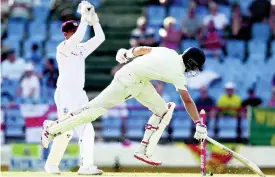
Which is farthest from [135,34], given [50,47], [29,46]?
[29,46]

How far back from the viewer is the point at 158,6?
65.8 feet

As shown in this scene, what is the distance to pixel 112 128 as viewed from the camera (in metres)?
16.7

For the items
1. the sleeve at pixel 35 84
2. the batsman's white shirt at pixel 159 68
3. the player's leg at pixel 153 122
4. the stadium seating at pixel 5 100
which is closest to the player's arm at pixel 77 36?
the batsman's white shirt at pixel 159 68

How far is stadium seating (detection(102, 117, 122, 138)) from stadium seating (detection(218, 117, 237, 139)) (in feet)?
5.67

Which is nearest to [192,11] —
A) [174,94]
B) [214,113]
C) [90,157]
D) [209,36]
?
[209,36]

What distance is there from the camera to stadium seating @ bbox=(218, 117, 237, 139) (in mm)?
16438

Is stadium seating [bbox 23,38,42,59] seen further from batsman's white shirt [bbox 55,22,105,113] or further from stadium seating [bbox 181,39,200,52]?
batsman's white shirt [bbox 55,22,105,113]

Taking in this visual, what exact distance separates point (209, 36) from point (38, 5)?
4111 mm

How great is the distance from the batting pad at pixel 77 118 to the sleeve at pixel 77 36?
2.97 ft

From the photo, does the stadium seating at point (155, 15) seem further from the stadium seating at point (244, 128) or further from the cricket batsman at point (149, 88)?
the cricket batsman at point (149, 88)

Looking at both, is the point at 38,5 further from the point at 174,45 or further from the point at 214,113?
the point at 214,113

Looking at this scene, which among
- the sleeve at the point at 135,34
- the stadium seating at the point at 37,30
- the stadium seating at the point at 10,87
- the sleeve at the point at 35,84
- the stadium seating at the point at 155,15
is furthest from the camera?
the stadium seating at the point at 37,30

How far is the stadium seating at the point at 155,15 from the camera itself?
19.6 metres

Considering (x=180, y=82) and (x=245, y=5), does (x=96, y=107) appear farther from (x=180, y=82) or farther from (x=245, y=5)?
(x=245, y=5)
